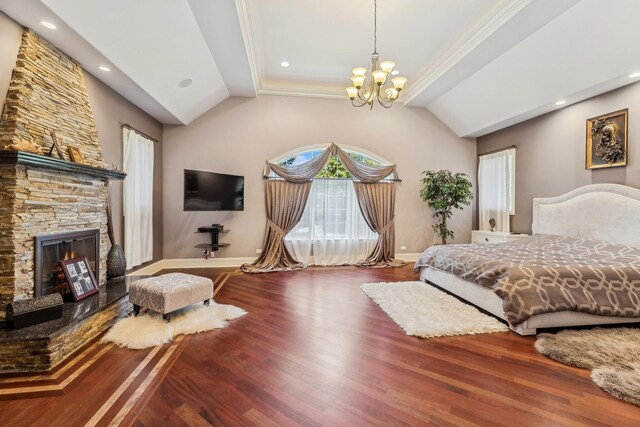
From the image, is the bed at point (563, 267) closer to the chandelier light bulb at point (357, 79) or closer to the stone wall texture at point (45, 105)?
the chandelier light bulb at point (357, 79)

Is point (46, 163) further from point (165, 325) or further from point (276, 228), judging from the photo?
point (276, 228)

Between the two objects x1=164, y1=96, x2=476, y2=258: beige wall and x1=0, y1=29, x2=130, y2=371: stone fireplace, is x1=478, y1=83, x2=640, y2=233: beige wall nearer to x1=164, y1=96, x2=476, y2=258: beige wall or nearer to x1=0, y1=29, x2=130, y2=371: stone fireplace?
x1=164, y1=96, x2=476, y2=258: beige wall

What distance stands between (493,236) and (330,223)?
3.23 meters

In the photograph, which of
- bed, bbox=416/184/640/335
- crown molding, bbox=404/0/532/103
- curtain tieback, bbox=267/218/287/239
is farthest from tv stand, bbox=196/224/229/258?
crown molding, bbox=404/0/532/103

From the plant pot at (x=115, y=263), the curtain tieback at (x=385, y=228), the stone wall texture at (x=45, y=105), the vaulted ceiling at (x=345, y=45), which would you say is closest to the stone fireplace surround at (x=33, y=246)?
the stone wall texture at (x=45, y=105)

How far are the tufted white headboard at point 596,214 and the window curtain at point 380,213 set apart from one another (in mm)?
2520

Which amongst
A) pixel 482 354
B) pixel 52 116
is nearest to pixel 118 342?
pixel 52 116

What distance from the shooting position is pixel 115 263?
354 centimetres

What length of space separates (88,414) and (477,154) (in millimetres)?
7327

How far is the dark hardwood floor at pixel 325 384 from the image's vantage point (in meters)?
1.61

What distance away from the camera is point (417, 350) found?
238 centimetres

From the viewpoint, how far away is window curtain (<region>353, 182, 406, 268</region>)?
5.87 m

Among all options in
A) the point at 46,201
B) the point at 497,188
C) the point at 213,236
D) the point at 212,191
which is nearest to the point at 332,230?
the point at 213,236

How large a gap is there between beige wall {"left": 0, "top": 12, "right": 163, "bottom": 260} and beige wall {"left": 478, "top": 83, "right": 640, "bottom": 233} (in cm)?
674
